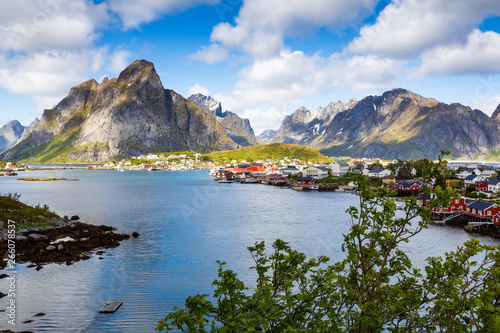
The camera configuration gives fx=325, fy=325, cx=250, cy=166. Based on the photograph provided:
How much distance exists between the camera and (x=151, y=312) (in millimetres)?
25766

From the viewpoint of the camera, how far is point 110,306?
26.2m

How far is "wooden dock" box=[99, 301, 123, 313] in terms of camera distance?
2561 centimetres

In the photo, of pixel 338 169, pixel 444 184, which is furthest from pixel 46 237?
pixel 338 169

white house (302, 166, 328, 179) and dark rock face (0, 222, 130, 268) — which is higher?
white house (302, 166, 328, 179)

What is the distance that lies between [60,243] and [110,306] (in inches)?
864

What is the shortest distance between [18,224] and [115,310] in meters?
33.6

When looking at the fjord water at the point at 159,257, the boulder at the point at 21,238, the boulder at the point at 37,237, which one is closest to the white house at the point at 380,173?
the fjord water at the point at 159,257

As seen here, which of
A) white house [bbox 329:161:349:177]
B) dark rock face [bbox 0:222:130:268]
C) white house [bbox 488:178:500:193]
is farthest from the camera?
white house [bbox 329:161:349:177]

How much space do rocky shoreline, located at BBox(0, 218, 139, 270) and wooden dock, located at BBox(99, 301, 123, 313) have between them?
546 inches

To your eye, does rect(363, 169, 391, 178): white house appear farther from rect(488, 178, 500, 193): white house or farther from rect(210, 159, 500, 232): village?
rect(488, 178, 500, 193): white house

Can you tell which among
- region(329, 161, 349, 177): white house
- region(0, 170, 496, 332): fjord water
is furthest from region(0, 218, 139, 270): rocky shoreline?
region(329, 161, 349, 177): white house

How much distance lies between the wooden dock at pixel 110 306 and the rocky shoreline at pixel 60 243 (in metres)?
13.9

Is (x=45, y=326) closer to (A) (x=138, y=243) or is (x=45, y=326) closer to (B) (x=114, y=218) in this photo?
(A) (x=138, y=243)

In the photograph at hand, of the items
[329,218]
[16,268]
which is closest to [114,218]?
[16,268]
